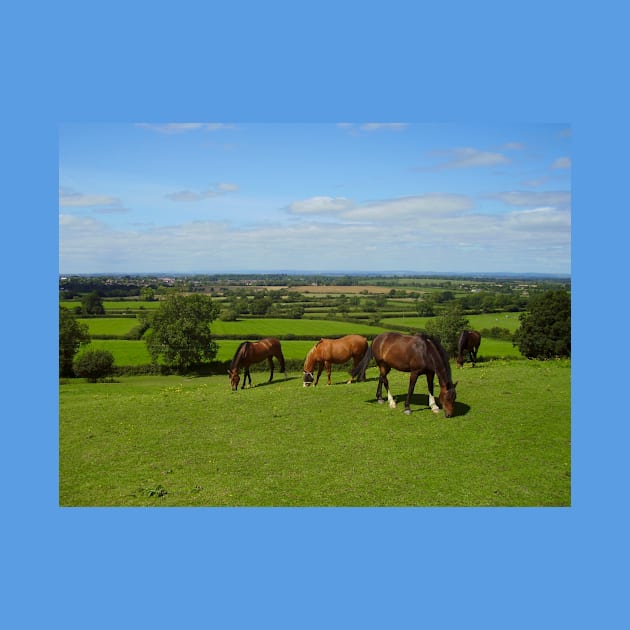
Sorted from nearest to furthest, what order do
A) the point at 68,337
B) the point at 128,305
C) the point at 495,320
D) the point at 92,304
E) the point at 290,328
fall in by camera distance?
the point at 68,337 < the point at 92,304 < the point at 128,305 < the point at 495,320 < the point at 290,328

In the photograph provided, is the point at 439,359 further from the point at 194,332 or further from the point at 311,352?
the point at 194,332

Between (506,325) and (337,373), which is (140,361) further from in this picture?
(506,325)

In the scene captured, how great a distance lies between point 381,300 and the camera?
10.5 metres

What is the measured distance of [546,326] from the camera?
1026 centimetres

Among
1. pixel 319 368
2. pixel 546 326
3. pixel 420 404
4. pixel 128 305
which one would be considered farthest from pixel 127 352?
pixel 546 326

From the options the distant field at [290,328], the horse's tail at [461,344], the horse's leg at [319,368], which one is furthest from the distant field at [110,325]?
the horse's tail at [461,344]

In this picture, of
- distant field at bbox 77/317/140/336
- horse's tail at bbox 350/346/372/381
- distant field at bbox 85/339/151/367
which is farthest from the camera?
horse's tail at bbox 350/346/372/381

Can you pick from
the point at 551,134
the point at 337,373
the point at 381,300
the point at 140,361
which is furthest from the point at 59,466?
the point at 551,134

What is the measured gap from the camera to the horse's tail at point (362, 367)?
1031 cm

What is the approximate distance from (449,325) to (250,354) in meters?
3.89

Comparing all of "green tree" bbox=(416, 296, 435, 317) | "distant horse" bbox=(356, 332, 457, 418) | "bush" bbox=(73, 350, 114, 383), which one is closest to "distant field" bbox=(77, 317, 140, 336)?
"bush" bbox=(73, 350, 114, 383)

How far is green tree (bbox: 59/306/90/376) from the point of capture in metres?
9.45

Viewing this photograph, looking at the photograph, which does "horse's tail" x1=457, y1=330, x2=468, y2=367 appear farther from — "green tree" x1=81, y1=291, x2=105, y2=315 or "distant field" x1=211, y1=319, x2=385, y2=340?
"green tree" x1=81, y1=291, x2=105, y2=315

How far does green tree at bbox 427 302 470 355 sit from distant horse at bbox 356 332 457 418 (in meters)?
0.90
